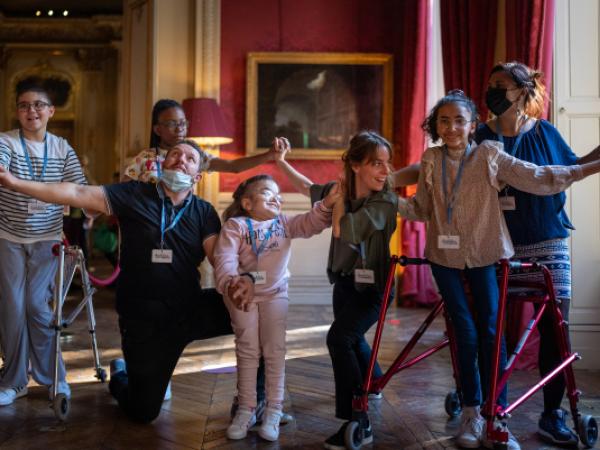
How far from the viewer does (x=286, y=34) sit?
23.6 feet

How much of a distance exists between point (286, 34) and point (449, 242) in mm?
5036

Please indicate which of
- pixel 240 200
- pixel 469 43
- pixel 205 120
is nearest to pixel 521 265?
pixel 240 200

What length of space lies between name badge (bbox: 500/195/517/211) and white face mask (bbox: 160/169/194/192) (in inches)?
49.1

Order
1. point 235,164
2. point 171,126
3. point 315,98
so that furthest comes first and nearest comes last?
point 315,98, point 235,164, point 171,126

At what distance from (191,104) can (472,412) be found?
4741 mm

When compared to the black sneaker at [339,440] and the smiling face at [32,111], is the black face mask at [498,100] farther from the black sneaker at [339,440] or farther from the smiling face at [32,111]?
the smiling face at [32,111]

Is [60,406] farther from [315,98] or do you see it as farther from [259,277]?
[315,98]

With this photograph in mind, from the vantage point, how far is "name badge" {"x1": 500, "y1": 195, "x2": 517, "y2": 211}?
2797mm


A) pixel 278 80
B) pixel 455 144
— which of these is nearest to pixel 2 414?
pixel 455 144

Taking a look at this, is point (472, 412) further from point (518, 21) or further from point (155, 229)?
point (518, 21)

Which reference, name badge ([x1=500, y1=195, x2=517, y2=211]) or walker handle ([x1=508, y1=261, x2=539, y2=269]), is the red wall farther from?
walker handle ([x1=508, y1=261, x2=539, y2=269])

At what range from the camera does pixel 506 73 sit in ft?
9.36

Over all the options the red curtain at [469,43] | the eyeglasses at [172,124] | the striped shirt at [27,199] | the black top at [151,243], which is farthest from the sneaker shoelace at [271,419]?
the red curtain at [469,43]

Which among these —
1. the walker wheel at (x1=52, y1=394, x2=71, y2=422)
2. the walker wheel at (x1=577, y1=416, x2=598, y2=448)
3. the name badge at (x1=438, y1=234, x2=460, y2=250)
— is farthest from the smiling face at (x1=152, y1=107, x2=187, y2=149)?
the walker wheel at (x1=577, y1=416, x2=598, y2=448)
